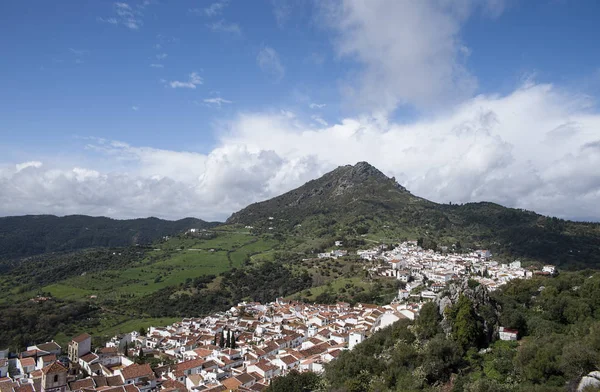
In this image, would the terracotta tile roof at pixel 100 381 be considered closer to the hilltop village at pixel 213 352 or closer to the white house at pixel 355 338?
the hilltop village at pixel 213 352

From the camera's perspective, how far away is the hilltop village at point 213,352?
3431 cm

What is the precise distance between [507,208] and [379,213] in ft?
212

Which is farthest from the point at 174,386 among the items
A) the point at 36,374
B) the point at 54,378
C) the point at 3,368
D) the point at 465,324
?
the point at 465,324

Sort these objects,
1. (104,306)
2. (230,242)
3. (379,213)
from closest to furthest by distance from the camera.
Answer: (104,306), (230,242), (379,213)

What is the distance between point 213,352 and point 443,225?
119 meters

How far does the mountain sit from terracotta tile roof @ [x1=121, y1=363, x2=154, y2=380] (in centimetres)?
9297

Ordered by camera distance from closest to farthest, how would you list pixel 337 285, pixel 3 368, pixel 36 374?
1. pixel 36 374
2. pixel 3 368
3. pixel 337 285

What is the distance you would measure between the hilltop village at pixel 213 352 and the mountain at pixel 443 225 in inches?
2326

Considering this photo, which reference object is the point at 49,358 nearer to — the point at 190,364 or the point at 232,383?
the point at 190,364

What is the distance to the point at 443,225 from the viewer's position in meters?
147

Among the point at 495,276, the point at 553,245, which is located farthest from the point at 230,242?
the point at 553,245

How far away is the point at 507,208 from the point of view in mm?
180250

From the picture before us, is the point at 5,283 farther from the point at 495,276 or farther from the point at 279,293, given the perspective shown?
the point at 495,276

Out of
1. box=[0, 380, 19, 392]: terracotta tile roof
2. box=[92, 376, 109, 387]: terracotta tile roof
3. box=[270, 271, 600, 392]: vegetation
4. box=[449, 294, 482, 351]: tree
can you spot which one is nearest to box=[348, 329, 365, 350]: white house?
box=[270, 271, 600, 392]: vegetation
